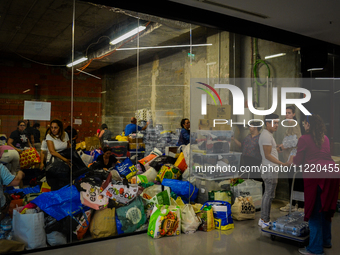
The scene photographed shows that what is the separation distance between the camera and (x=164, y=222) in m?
3.88

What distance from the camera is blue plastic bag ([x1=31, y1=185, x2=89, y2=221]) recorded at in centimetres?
349

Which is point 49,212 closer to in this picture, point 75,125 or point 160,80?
point 75,125

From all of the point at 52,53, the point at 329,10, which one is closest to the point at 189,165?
the point at 52,53

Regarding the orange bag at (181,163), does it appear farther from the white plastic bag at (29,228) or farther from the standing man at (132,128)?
the white plastic bag at (29,228)

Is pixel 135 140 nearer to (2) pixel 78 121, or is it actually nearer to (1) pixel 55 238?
(2) pixel 78 121

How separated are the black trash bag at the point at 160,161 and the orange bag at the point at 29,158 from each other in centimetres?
173

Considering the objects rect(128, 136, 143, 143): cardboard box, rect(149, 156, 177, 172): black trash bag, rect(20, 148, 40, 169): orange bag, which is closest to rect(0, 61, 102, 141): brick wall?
rect(20, 148, 40, 169): orange bag

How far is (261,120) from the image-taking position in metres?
5.35

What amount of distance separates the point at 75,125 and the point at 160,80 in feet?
5.18

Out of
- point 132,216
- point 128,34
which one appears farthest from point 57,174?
point 128,34

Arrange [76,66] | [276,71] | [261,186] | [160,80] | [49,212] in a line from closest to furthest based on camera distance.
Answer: [49,212]
[76,66]
[160,80]
[261,186]
[276,71]

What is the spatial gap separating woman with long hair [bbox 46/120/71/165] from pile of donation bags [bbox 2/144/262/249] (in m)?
0.07

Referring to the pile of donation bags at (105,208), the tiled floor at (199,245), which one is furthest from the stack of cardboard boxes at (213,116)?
the tiled floor at (199,245)

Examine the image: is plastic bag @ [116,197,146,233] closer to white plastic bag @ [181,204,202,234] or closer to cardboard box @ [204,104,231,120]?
white plastic bag @ [181,204,202,234]
